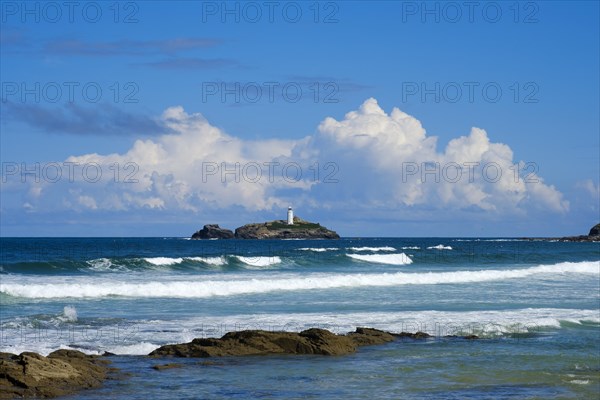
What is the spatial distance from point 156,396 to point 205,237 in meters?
157

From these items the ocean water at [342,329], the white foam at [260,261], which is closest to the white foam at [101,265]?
the ocean water at [342,329]

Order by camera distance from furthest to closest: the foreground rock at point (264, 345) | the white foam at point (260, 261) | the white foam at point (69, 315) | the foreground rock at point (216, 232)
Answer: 1. the foreground rock at point (216, 232)
2. the white foam at point (260, 261)
3. the white foam at point (69, 315)
4. the foreground rock at point (264, 345)

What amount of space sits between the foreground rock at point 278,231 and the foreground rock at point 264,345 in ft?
485

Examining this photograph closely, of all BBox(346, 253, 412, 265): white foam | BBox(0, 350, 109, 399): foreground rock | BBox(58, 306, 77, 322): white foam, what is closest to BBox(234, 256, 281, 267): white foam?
BBox(346, 253, 412, 265): white foam

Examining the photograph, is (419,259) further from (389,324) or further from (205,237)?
(205,237)

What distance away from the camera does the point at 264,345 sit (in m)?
16.0

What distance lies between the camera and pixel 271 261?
57281 millimetres

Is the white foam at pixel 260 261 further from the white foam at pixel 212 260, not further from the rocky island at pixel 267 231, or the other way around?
the rocky island at pixel 267 231

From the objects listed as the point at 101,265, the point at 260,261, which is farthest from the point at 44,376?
the point at 260,261

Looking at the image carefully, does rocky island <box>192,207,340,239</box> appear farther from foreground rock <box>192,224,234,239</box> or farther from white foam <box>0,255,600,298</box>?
white foam <box>0,255,600,298</box>

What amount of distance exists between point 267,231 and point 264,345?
14874 cm

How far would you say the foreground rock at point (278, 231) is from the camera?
164625 mm

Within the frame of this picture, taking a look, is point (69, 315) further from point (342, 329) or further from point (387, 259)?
point (387, 259)

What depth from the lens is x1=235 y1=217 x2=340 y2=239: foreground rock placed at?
540 feet
